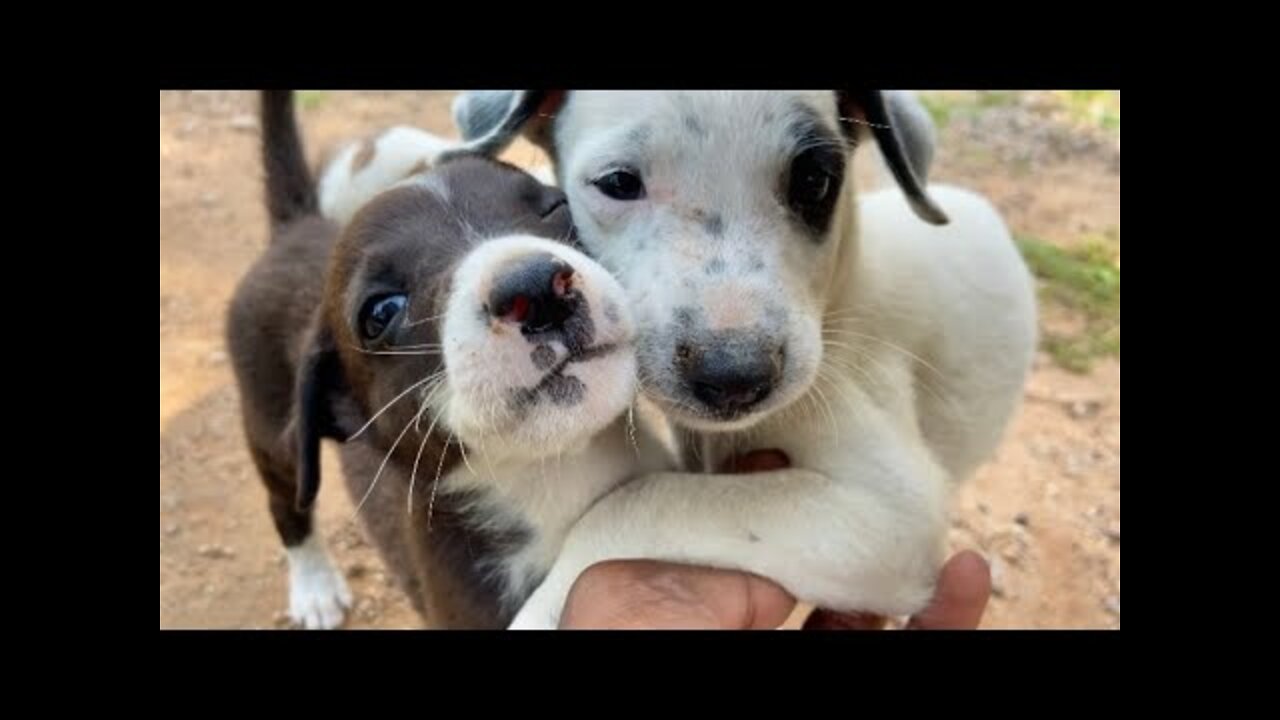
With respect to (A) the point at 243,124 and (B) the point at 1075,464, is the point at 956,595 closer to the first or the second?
(B) the point at 1075,464

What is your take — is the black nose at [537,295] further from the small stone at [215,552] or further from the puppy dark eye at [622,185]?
the small stone at [215,552]

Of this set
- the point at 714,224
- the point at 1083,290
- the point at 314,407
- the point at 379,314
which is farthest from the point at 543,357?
the point at 1083,290

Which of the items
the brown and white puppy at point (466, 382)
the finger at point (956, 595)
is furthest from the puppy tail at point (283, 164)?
the finger at point (956, 595)

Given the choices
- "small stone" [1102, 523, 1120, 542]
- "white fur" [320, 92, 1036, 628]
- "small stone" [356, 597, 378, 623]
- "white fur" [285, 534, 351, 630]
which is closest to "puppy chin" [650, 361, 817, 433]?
"white fur" [320, 92, 1036, 628]

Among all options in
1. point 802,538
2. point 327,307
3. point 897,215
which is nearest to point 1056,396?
point 897,215

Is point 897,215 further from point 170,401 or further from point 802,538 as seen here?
point 170,401

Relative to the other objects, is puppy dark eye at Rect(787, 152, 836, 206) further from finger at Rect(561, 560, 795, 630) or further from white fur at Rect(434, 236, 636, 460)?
finger at Rect(561, 560, 795, 630)
